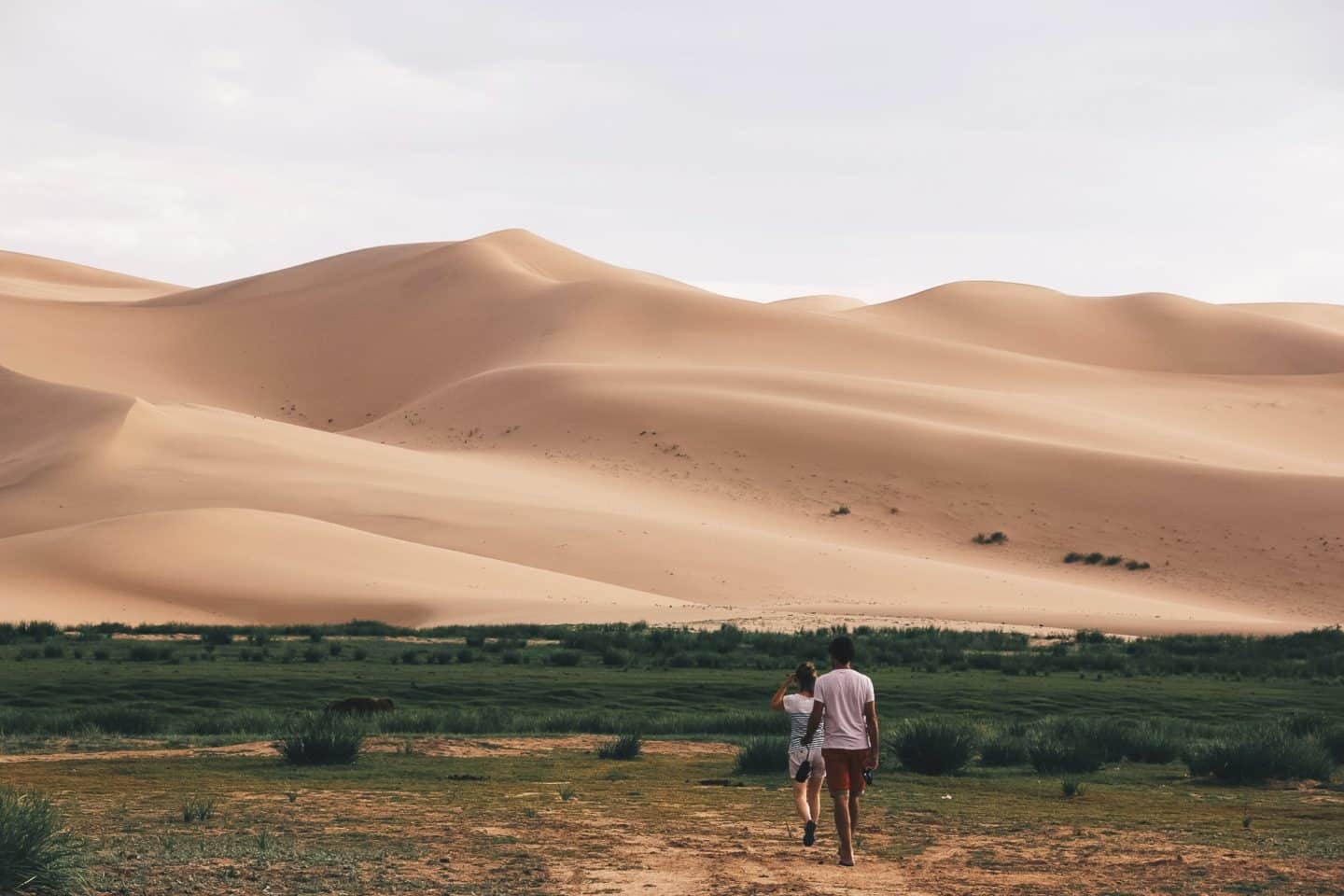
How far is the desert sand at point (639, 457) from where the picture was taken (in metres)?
49.2

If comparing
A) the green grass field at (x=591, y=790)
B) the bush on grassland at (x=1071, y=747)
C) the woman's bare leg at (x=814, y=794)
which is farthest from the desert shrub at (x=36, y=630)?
the woman's bare leg at (x=814, y=794)

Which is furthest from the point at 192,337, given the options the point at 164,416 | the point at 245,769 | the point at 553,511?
the point at 245,769

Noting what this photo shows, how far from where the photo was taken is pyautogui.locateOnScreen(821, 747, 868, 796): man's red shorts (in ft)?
37.4

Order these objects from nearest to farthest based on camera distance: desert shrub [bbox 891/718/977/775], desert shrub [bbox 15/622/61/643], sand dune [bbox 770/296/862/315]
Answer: desert shrub [bbox 891/718/977/775] → desert shrub [bbox 15/622/61/643] → sand dune [bbox 770/296/862/315]

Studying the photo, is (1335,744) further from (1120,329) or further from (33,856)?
(1120,329)

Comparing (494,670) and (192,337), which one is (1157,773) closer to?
(494,670)

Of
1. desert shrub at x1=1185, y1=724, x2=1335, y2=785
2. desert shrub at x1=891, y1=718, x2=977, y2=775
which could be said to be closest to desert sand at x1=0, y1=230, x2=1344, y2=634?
desert shrub at x1=891, y1=718, x2=977, y2=775

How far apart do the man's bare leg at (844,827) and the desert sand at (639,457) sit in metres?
31.2

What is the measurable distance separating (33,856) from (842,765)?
16.3ft

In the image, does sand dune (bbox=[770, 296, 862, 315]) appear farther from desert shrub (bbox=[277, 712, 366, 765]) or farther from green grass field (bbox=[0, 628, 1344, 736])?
desert shrub (bbox=[277, 712, 366, 765])

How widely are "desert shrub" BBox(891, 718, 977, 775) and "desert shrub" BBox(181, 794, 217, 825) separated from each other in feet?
23.8

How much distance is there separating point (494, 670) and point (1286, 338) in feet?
360

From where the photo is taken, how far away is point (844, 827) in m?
11.3

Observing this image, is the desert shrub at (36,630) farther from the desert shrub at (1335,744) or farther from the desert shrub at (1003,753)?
the desert shrub at (1335,744)
